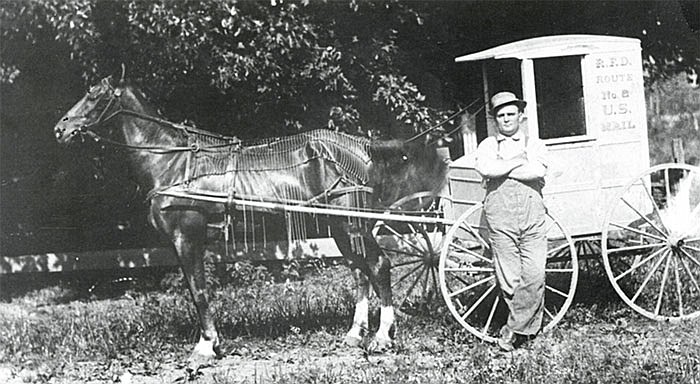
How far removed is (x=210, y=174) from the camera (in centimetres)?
699

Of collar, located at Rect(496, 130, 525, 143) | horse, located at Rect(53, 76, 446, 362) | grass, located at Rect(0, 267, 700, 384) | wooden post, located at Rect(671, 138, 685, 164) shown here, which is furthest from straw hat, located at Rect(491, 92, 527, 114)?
wooden post, located at Rect(671, 138, 685, 164)

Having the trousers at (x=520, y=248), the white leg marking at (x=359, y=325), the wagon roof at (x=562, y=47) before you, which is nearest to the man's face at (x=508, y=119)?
the trousers at (x=520, y=248)

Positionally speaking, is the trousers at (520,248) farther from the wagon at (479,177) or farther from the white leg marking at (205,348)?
the white leg marking at (205,348)

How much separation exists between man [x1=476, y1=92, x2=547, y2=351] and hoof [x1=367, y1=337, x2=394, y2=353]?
95cm

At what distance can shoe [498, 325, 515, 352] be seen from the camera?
21.0ft

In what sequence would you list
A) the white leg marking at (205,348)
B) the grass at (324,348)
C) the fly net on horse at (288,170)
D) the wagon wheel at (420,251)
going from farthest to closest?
the wagon wheel at (420,251) → the fly net on horse at (288,170) → the white leg marking at (205,348) → the grass at (324,348)

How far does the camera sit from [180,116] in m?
9.82

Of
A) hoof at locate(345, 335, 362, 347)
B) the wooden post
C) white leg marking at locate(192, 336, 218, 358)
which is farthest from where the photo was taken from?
the wooden post

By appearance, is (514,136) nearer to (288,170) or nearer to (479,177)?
(479,177)

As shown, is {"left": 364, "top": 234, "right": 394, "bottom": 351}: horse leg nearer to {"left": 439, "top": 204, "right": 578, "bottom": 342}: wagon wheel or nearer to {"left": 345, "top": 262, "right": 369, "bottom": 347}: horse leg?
{"left": 345, "top": 262, "right": 369, "bottom": 347}: horse leg

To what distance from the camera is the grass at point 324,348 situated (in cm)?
577

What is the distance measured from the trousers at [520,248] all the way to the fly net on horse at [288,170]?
4.08 feet

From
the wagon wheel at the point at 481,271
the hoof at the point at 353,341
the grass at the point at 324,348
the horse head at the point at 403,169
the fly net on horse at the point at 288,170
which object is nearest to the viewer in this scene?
the grass at the point at 324,348

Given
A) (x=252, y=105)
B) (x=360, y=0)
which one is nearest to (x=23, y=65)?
(x=252, y=105)
